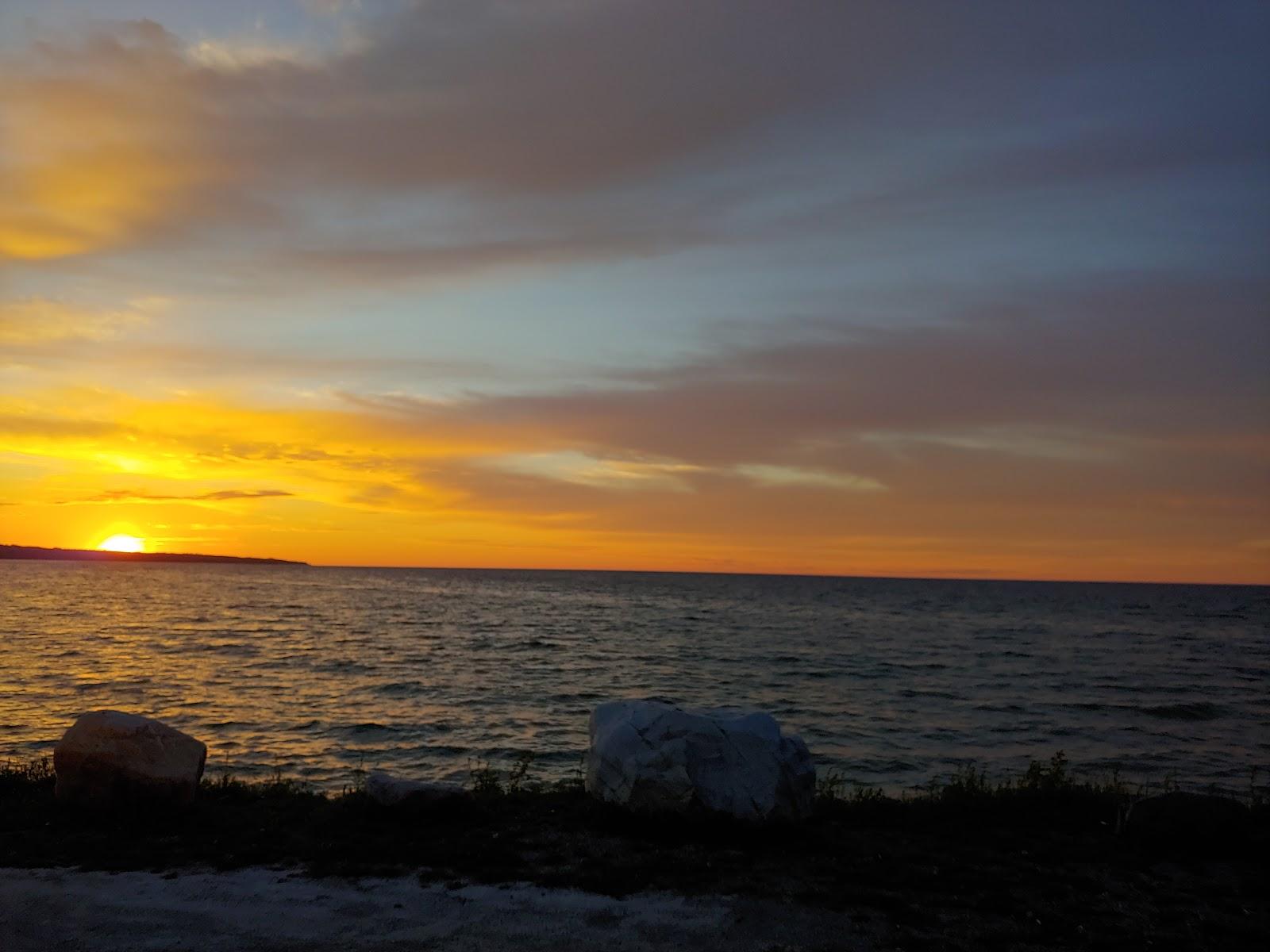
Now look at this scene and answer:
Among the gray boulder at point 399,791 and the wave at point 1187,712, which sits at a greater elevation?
the gray boulder at point 399,791

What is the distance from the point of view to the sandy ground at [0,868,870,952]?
9367mm

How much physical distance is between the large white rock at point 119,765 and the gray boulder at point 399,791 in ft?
9.46

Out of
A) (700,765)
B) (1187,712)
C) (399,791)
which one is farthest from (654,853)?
(1187,712)

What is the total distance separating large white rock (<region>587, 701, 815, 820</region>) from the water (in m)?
9.97

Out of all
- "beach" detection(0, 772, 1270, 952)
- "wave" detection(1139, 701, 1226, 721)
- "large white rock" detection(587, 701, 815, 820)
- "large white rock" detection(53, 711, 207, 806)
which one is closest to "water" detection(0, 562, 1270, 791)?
"wave" detection(1139, 701, 1226, 721)

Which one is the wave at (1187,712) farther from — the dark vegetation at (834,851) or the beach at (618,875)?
the beach at (618,875)

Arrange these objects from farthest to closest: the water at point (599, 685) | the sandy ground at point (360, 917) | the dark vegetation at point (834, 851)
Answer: the water at point (599, 685)
the dark vegetation at point (834, 851)
the sandy ground at point (360, 917)

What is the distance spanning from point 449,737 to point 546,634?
44304mm

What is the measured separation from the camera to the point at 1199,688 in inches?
1843

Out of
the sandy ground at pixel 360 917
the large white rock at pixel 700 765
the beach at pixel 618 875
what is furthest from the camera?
the large white rock at pixel 700 765

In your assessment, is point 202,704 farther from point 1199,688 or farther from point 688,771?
point 1199,688

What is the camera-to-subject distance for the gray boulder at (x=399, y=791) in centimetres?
1378

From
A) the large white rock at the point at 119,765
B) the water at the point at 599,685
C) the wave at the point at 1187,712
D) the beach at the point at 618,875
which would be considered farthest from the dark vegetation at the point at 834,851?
the wave at the point at 1187,712

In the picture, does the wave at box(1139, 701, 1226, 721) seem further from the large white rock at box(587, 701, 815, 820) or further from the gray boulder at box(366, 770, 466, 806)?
the gray boulder at box(366, 770, 466, 806)
